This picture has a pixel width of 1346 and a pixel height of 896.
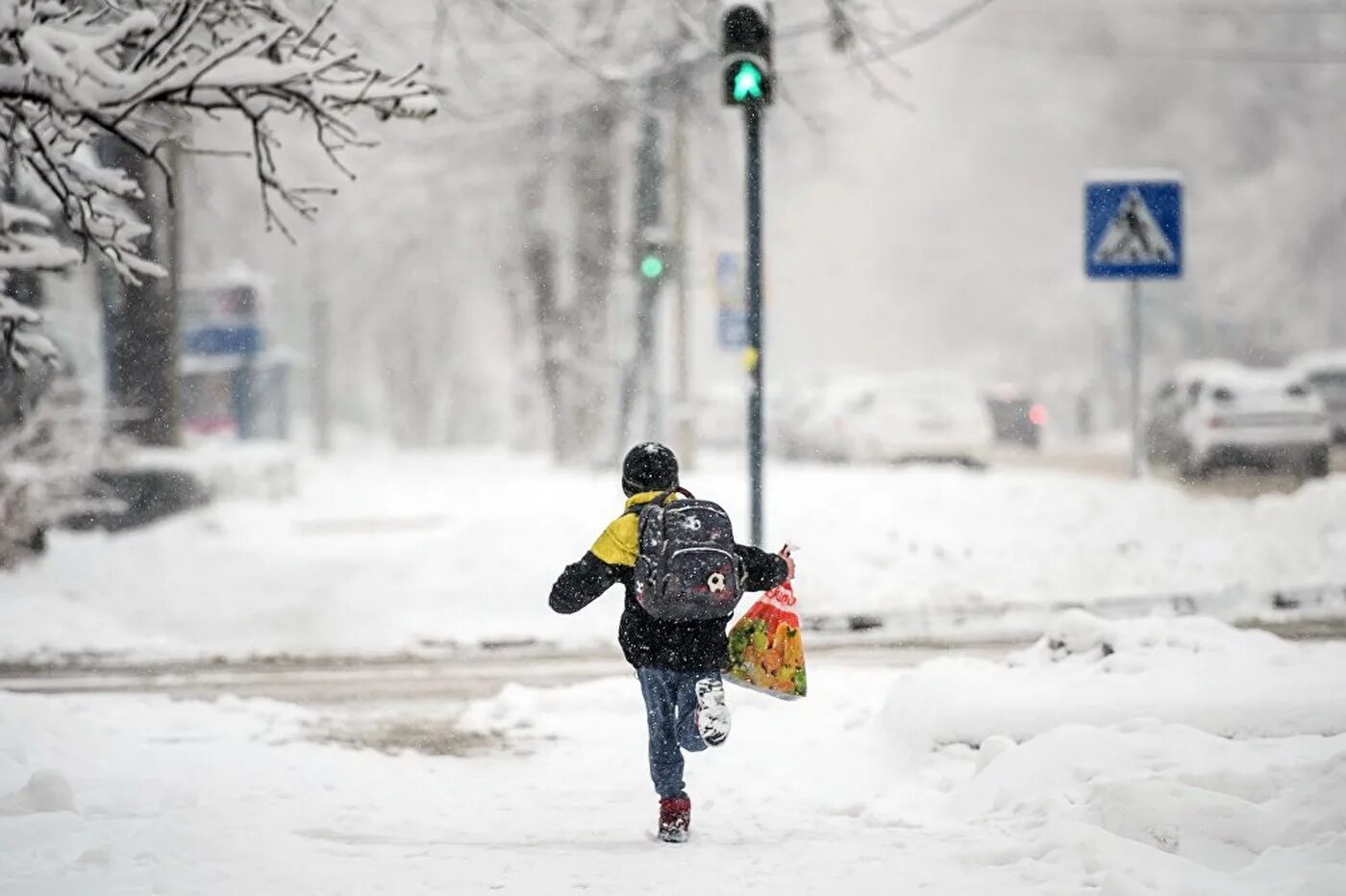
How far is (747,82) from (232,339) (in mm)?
16023

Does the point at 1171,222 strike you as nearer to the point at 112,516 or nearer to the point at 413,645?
the point at 413,645

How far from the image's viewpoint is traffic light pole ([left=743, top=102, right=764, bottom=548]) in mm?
10836

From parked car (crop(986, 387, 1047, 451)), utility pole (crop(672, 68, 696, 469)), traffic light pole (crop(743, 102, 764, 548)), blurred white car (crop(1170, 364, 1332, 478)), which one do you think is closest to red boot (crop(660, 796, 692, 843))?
traffic light pole (crop(743, 102, 764, 548))

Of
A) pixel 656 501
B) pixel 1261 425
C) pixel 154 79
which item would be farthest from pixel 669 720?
pixel 1261 425

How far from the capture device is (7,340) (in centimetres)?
663

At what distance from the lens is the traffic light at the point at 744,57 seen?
10.4 meters

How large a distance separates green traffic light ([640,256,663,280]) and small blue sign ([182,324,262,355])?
37.6ft

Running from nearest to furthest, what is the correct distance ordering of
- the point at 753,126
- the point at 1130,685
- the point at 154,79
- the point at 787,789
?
1. the point at 154,79
2. the point at 787,789
3. the point at 1130,685
4. the point at 753,126

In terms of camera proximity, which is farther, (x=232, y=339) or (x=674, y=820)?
(x=232, y=339)

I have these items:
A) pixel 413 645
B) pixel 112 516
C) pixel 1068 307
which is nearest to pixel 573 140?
pixel 112 516

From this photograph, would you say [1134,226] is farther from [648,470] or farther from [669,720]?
[669,720]

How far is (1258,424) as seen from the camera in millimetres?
21203

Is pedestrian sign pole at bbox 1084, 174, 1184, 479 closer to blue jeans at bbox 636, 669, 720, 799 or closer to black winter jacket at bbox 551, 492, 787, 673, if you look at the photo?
Answer: black winter jacket at bbox 551, 492, 787, 673

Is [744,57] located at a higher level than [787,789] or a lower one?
higher
